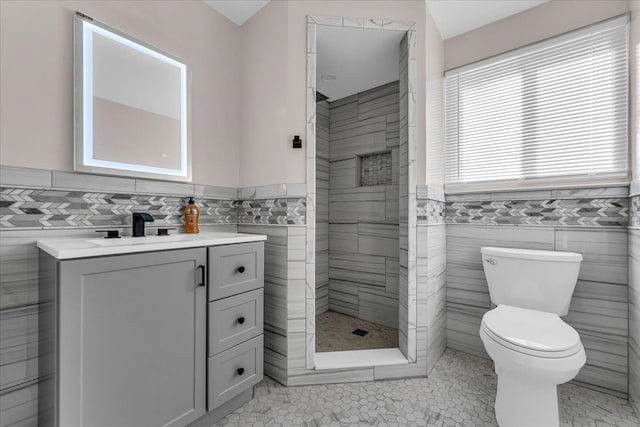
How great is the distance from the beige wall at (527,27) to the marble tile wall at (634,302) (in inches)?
42.8

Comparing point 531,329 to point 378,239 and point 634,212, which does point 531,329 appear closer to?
point 634,212

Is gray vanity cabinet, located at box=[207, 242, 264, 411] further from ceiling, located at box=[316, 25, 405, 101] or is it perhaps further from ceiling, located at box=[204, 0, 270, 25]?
ceiling, located at box=[204, 0, 270, 25]

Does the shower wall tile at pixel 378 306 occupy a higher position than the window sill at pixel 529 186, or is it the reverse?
the window sill at pixel 529 186

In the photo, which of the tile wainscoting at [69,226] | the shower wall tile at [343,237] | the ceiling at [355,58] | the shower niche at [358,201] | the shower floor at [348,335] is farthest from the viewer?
the shower wall tile at [343,237]

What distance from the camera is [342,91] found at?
268cm

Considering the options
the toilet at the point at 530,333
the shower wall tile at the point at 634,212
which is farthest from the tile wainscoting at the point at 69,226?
the shower wall tile at the point at 634,212

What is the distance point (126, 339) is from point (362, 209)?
2.08 meters

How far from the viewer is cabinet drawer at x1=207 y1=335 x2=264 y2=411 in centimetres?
134

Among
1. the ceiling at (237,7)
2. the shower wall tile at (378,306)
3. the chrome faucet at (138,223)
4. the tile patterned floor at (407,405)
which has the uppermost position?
the ceiling at (237,7)

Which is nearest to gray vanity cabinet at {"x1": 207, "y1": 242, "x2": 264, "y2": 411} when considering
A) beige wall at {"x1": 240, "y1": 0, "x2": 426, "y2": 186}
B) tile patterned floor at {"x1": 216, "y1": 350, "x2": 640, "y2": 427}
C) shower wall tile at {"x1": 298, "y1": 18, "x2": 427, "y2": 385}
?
tile patterned floor at {"x1": 216, "y1": 350, "x2": 640, "y2": 427}

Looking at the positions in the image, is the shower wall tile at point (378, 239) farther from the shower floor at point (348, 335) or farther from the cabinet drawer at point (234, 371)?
the cabinet drawer at point (234, 371)

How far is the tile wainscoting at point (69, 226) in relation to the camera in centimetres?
114

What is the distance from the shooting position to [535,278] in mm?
1644

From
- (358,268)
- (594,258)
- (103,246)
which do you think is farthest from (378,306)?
(103,246)
